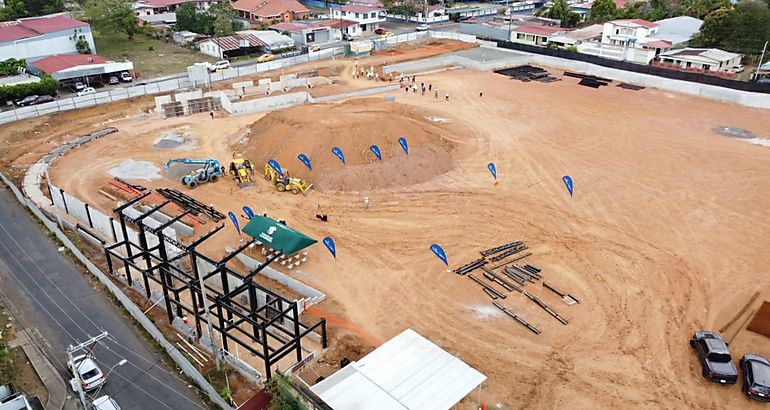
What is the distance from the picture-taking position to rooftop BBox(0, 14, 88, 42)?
168 feet

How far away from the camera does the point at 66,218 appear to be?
2680 cm

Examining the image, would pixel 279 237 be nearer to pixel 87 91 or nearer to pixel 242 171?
pixel 242 171

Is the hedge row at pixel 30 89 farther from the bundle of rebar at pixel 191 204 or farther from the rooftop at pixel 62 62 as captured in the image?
the bundle of rebar at pixel 191 204

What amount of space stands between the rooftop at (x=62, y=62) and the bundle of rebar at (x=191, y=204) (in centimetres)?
2539

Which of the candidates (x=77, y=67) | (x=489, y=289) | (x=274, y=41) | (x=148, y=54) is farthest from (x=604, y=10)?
(x=489, y=289)

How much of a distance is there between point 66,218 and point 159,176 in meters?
5.79

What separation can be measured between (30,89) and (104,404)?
123ft

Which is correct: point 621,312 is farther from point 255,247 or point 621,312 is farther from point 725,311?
point 255,247

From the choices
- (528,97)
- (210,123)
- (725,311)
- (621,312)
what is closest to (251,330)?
(621,312)

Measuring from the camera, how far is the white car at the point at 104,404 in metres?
15.4

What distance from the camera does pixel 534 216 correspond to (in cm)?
2733

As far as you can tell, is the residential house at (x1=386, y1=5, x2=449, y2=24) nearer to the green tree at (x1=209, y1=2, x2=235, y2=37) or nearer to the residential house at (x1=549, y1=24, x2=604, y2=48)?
the residential house at (x1=549, y1=24, x2=604, y2=48)

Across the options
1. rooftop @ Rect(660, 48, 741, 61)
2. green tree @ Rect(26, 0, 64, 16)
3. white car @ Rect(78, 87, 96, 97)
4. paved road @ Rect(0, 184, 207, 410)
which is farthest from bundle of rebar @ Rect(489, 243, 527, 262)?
green tree @ Rect(26, 0, 64, 16)

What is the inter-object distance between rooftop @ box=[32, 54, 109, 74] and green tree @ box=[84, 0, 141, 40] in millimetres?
13921
